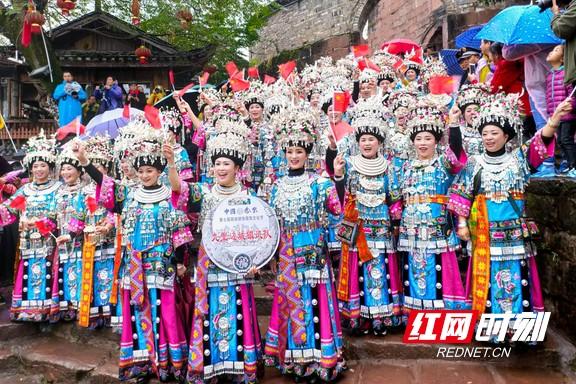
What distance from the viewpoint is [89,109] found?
472 inches

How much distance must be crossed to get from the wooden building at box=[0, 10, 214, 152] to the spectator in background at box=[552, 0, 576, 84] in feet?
39.9

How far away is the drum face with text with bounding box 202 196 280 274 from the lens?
3.70 m

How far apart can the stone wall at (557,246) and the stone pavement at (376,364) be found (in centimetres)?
27

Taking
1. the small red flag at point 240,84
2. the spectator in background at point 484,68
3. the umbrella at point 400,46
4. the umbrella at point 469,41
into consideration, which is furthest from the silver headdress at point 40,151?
the umbrella at point 469,41

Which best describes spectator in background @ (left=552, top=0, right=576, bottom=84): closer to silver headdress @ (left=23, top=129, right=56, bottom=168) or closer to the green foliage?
silver headdress @ (left=23, top=129, right=56, bottom=168)

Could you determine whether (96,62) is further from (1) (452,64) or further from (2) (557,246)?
(2) (557,246)

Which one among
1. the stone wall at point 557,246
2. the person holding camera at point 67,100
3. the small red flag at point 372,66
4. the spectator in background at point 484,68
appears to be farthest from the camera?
the person holding camera at point 67,100

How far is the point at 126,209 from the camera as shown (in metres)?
4.04

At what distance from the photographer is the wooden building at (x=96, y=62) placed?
48.9 feet

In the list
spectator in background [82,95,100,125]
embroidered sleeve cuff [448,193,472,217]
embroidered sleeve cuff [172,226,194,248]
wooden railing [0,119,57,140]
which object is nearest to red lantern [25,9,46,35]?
spectator in background [82,95,100,125]

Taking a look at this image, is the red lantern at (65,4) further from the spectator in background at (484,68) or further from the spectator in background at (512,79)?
the spectator in background at (512,79)

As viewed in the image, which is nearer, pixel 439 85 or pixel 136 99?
pixel 439 85

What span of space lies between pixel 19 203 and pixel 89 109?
7.27 m

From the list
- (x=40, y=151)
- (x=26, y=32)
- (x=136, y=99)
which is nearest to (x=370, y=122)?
(x=40, y=151)
